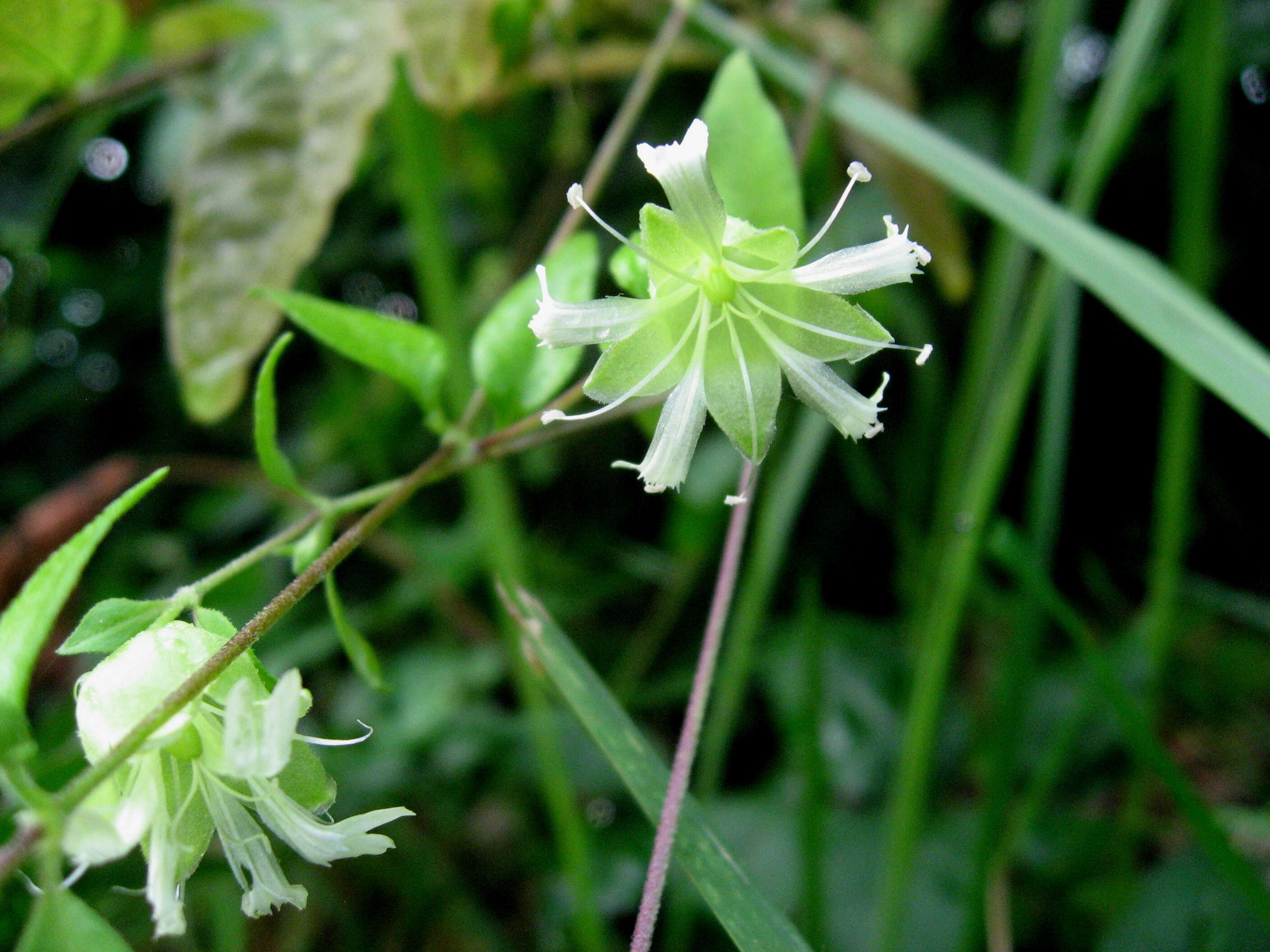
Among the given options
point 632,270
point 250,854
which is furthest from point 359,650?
point 632,270

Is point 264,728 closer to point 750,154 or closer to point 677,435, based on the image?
point 677,435

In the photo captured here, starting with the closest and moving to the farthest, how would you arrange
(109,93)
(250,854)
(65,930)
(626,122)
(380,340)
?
(65,930)
(250,854)
(380,340)
(626,122)
(109,93)

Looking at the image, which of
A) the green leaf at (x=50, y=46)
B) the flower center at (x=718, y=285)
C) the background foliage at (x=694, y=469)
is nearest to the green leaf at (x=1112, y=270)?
the background foliage at (x=694, y=469)

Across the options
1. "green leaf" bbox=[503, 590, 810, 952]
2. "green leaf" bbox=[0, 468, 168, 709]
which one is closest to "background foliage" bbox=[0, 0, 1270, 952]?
"green leaf" bbox=[503, 590, 810, 952]

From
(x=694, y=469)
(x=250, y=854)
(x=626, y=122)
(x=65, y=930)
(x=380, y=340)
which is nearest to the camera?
(x=65, y=930)

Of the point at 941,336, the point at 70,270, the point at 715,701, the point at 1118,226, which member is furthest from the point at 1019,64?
the point at 70,270

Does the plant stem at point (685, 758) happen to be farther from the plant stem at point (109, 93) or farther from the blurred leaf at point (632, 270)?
the plant stem at point (109, 93)

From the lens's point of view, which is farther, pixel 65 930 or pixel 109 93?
pixel 109 93
